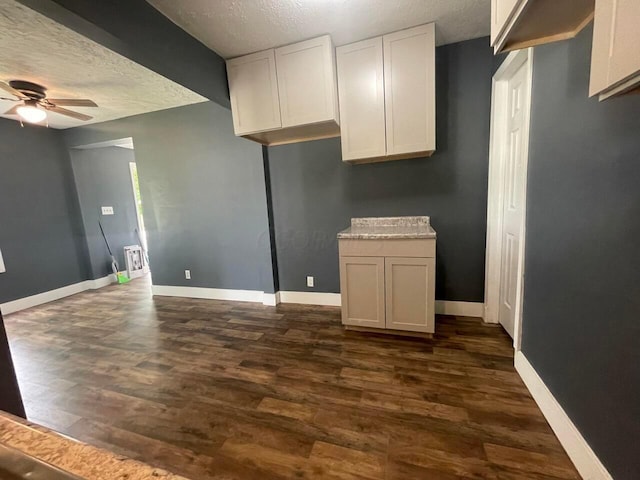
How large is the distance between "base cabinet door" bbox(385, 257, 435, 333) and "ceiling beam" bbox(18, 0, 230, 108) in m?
2.19

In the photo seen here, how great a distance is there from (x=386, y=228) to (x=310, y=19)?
181cm

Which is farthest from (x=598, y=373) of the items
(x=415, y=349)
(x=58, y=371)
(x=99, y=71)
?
(x=99, y=71)

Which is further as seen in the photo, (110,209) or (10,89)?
(110,209)

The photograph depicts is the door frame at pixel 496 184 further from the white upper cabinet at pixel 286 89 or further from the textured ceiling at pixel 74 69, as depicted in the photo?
the textured ceiling at pixel 74 69

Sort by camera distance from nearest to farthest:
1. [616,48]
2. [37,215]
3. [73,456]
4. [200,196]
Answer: [73,456] → [616,48] → [200,196] → [37,215]

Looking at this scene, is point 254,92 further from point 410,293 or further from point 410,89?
point 410,293

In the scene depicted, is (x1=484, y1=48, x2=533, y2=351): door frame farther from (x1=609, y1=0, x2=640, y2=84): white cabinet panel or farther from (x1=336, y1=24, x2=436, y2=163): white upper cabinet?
(x1=609, y1=0, x2=640, y2=84): white cabinet panel

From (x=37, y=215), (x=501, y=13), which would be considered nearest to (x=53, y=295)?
(x=37, y=215)

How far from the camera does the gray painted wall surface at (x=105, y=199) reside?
14.0 feet

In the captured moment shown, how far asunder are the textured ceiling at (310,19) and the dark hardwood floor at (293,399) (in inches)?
99.9

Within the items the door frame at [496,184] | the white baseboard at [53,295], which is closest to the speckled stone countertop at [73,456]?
the door frame at [496,184]

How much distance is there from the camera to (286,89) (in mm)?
2340

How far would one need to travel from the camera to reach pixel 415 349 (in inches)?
84.7

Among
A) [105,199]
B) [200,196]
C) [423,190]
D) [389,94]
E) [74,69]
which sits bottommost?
[423,190]
